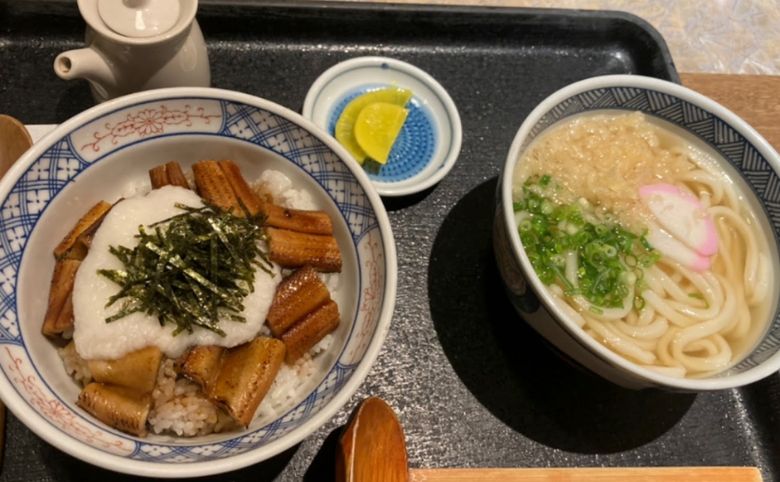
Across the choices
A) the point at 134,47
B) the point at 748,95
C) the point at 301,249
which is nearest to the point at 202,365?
the point at 301,249

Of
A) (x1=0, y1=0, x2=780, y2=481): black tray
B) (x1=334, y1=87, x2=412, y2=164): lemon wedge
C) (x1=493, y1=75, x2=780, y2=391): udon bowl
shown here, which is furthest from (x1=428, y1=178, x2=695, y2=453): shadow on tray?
(x1=334, y1=87, x2=412, y2=164): lemon wedge

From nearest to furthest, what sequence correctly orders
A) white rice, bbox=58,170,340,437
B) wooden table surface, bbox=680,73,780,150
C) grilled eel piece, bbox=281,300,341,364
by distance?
white rice, bbox=58,170,340,437, grilled eel piece, bbox=281,300,341,364, wooden table surface, bbox=680,73,780,150

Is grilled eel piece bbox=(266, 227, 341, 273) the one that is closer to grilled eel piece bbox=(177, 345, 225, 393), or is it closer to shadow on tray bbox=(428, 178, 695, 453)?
grilled eel piece bbox=(177, 345, 225, 393)

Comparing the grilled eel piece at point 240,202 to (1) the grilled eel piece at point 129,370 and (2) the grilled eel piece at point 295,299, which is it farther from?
(1) the grilled eel piece at point 129,370

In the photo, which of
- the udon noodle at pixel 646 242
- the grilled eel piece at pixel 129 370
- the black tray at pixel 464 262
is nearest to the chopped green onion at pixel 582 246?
the udon noodle at pixel 646 242

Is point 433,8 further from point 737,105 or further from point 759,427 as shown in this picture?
point 759,427

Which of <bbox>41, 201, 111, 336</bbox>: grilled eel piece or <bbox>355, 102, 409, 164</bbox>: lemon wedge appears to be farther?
<bbox>355, 102, 409, 164</bbox>: lemon wedge
